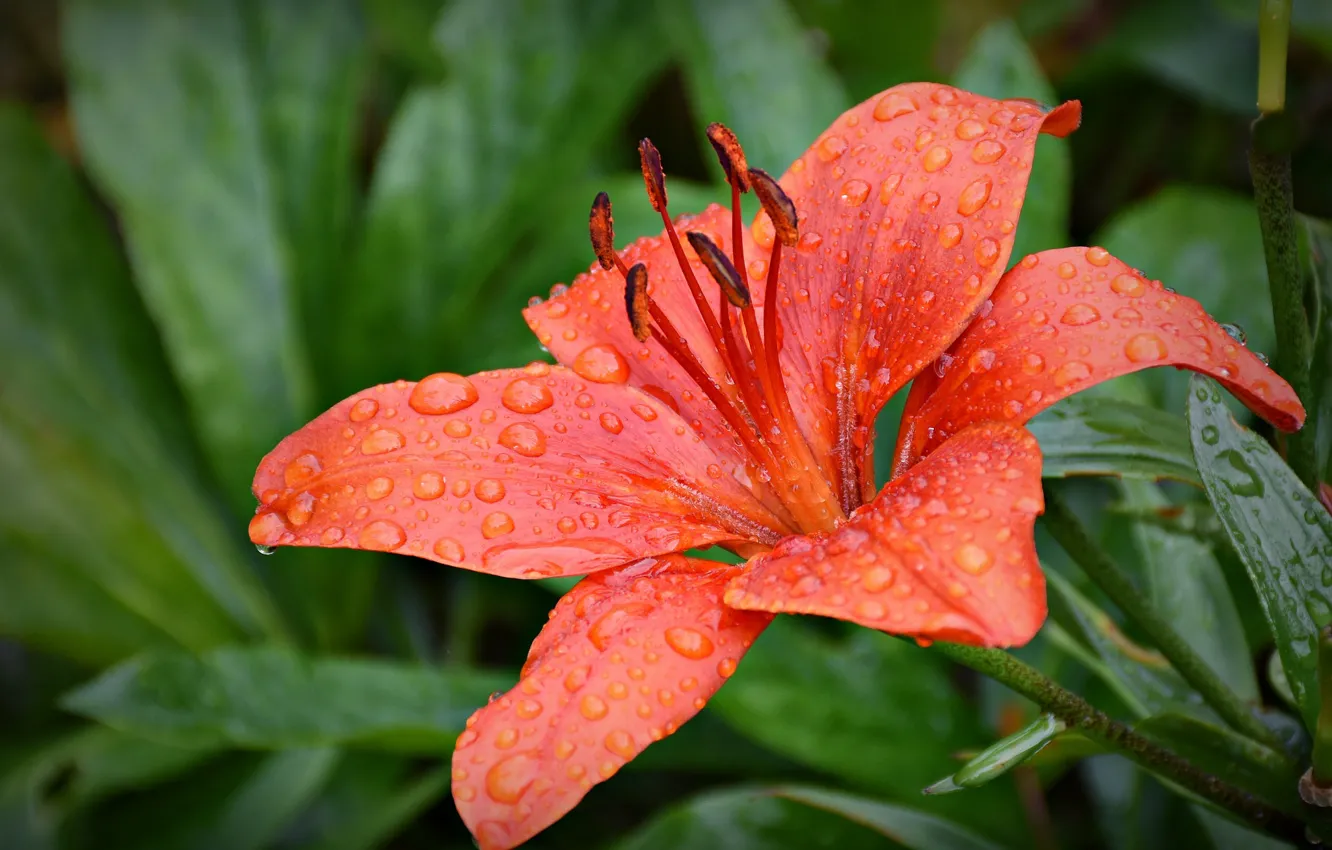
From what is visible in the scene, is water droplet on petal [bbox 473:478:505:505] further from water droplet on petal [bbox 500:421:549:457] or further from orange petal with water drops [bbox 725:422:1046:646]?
orange petal with water drops [bbox 725:422:1046:646]

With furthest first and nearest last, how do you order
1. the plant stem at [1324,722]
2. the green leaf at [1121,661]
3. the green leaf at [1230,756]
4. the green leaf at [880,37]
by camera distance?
1. the green leaf at [880,37]
2. the green leaf at [1121,661]
3. the green leaf at [1230,756]
4. the plant stem at [1324,722]

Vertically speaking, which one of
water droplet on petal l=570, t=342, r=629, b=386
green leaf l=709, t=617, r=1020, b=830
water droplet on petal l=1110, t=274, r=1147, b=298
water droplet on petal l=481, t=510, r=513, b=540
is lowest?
green leaf l=709, t=617, r=1020, b=830

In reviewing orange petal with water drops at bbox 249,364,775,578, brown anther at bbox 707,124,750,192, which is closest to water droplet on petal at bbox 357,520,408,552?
orange petal with water drops at bbox 249,364,775,578

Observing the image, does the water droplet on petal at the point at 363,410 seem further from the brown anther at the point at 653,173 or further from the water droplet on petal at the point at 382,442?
the brown anther at the point at 653,173

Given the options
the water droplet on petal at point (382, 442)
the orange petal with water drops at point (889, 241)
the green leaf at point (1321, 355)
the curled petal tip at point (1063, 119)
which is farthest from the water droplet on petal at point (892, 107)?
the water droplet on petal at point (382, 442)

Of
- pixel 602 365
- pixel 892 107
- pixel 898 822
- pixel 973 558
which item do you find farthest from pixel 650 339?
pixel 898 822

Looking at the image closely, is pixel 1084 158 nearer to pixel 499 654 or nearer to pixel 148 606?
pixel 499 654

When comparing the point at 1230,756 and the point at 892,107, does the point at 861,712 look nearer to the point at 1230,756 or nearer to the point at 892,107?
the point at 1230,756
